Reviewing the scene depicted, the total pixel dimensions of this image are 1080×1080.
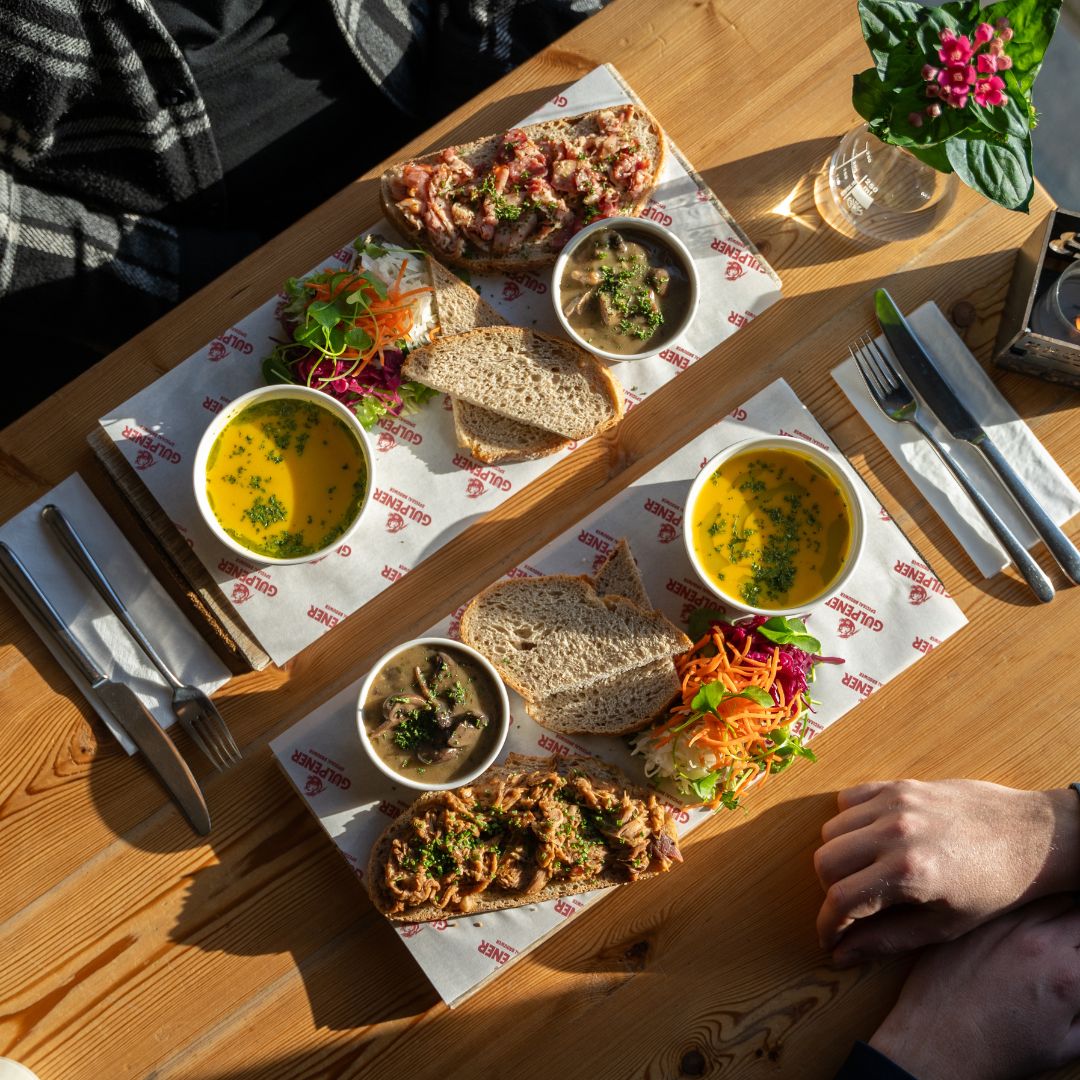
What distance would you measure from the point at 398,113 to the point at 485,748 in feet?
5.91

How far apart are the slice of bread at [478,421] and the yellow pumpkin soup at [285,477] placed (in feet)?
0.95

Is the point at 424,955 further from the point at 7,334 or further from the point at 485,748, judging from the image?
the point at 7,334

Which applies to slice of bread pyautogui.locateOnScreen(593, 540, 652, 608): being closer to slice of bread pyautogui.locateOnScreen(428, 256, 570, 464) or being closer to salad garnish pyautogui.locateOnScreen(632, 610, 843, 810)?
salad garnish pyautogui.locateOnScreen(632, 610, 843, 810)

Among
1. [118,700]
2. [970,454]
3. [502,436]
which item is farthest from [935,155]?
[118,700]

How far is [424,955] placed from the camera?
7.65 ft

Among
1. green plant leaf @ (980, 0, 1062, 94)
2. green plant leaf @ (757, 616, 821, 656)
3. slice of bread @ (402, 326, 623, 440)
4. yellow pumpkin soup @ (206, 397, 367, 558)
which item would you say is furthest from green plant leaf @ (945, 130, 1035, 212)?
yellow pumpkin soup @ (206, 397, 367, 558)

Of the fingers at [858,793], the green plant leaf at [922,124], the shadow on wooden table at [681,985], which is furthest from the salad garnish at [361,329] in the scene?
the fingers at [858,793]

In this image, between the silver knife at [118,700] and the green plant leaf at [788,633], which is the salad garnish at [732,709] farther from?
the silver knife at [118,700]

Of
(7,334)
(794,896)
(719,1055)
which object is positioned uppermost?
(7,334)

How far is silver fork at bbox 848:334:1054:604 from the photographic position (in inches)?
95.8

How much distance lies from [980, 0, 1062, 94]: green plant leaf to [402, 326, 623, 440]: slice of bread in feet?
3.61

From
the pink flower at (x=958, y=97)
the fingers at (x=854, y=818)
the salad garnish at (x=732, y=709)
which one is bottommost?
the fingers at (x=854, y=818)

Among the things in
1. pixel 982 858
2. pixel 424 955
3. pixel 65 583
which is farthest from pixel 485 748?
pixel 982 858

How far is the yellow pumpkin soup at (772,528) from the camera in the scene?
234 centimetres
